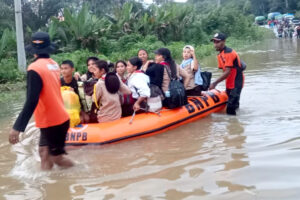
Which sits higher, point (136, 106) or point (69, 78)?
point (69, 78)

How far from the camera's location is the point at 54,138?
14.1 ft

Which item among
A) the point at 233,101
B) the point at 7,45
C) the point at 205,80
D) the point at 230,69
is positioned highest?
the point at 7,45

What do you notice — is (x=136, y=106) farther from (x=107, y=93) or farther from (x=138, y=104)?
(x=107, y=93)

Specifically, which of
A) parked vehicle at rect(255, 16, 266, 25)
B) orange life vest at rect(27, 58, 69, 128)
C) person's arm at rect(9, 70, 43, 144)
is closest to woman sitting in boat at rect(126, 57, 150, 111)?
orange life vest at rect(27, 58, 69, 128)

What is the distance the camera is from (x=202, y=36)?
2397 cm

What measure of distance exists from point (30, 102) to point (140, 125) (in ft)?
7.70

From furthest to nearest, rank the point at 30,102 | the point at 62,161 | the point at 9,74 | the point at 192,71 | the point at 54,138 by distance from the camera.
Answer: the point at 9,74, the point at 192,71, the point at 62,161, the point at 54,138, the point at 30,102

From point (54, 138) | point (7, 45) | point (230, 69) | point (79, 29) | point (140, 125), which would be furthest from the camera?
point (79, 29)

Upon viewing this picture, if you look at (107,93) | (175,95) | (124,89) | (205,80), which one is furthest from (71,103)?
(205,80)

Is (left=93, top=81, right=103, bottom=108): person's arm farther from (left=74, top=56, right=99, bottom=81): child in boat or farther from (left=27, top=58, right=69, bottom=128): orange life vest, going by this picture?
(left=27, top=58, right=69, bottom=128): orange life vest

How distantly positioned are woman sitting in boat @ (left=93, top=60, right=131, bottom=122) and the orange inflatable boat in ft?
0.50

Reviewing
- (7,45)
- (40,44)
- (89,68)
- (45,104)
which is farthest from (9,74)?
(45,104)

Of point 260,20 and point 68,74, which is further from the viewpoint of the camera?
point 260,20

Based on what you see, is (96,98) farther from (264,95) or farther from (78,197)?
(264,95)
